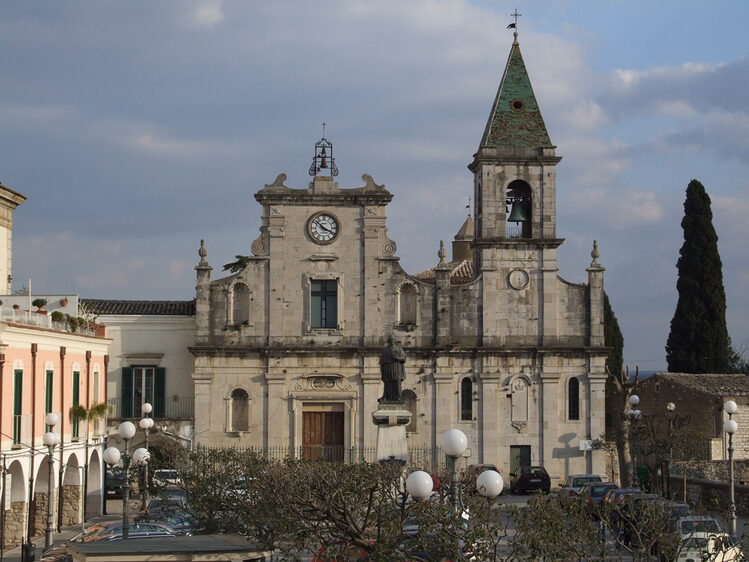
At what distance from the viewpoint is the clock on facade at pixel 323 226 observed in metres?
44.7

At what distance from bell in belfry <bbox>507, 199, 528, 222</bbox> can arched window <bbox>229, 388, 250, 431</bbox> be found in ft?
40.1

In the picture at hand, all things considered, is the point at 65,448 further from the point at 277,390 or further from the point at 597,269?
the point at 597,269

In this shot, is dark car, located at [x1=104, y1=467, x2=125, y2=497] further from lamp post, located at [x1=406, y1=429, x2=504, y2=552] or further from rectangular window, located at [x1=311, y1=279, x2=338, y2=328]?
lamp post, located at [x1=406, y1=429, x2=504, y2=552]

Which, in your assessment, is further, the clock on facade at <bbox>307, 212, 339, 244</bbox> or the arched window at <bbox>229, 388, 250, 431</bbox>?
the clock on facade at <bbox>307, 212, 339, 244</bbox>

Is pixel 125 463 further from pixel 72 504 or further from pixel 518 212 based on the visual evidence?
pixel 518 212

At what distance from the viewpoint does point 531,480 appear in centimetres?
4206

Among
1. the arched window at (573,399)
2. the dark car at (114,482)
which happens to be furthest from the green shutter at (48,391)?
the arched window at (573,399)

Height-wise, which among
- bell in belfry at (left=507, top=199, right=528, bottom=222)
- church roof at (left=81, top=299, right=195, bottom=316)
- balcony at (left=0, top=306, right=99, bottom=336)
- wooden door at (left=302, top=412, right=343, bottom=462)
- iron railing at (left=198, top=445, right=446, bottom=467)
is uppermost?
bell in belfry at (left=507, top=199, right=528, bottom=222)

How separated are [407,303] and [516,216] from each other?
5.42 metres

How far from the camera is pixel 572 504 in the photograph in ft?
59.7

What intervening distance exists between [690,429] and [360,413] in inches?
525

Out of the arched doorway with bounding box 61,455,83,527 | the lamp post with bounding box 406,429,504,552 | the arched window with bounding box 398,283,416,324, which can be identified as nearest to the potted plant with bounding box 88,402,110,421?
the arched doorway with bounding box 61,455,83,527

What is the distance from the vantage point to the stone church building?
44.2 meters

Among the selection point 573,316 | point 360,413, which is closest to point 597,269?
point 573,316
